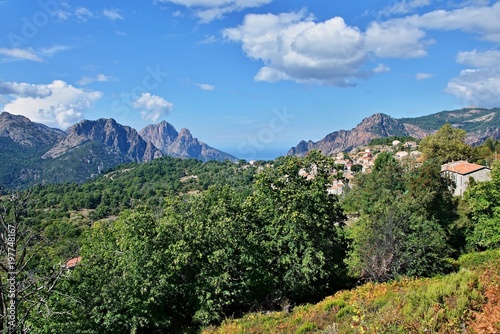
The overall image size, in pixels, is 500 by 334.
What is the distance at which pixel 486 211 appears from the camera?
95.6ft

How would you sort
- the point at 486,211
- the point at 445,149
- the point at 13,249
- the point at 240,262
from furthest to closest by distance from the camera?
the point at 445,149, the point at 486,211, the point at 240,262, the point at 13,249

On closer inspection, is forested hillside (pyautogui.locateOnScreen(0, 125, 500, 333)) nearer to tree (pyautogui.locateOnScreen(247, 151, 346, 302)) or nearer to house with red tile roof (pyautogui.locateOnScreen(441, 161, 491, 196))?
tree (pyautogui.locateOnScreen(247, 151, 346, 302))

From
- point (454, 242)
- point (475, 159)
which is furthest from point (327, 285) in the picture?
point (475, 159)

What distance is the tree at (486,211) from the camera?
27891 millimetres

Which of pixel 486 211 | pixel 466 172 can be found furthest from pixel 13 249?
pixel 466 172

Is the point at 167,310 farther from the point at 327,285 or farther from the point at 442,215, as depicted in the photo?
the point at 442,215

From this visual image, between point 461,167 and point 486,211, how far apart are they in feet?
92.3

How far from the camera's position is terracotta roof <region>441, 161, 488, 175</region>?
172 ft

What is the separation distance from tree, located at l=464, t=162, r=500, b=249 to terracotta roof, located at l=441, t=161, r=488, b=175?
2556 cm

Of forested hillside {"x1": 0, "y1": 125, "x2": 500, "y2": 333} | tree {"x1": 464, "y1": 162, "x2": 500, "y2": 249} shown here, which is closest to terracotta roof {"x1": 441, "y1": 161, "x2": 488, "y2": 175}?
tree {"x1": 464, "y1": 162, "x2": 500, "y2": 249}

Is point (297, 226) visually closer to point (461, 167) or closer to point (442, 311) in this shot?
point (442, 311)

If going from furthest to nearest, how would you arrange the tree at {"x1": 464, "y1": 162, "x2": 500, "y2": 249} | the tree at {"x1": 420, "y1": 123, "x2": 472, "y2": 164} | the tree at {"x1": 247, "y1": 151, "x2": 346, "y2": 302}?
the tree at {"x1": 420, "y1": 123, "x2": 472, "y2": 164}, the tree at {"x1": 464, "y1": 162, "x2": 500, "y2": 249}, the tree at {"x1": 247, "y1": 151, "x2": 346, "y2": 302}

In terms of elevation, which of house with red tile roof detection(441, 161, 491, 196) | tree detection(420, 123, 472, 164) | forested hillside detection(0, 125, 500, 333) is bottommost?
forested hillside detection(0, 125, 500, 333)

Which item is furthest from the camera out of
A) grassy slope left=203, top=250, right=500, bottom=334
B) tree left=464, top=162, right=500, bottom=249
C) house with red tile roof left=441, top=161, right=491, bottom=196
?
house with red tile roof left=441, top=161, right=491, bottom=196
